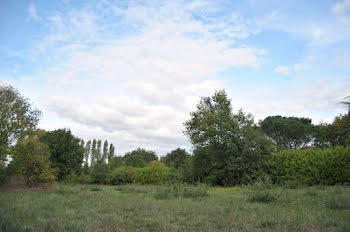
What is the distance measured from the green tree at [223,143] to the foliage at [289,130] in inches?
811

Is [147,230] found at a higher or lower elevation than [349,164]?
lower

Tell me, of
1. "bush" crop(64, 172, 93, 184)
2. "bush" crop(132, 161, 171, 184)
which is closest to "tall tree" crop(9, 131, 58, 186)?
"bush" crop(132, 161, 171, 184)

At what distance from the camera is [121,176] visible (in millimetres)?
30203

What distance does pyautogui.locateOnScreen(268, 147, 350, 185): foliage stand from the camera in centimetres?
1842

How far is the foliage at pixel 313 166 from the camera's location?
60.4ft

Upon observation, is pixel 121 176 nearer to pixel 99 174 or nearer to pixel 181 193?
pixel 99 174

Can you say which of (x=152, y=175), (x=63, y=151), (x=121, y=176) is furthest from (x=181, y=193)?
(x=63, y=151)

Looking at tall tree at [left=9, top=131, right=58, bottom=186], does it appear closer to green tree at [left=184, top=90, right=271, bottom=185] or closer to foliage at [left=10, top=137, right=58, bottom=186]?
foliage at [left=10, top=137, right=58, bottom=186]

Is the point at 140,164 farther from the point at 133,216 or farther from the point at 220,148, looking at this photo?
the point at 133,216

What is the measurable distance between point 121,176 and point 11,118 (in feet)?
41.2

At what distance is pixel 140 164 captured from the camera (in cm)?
3838

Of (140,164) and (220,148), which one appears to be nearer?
(220,148)

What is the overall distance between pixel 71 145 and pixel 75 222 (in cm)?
3048

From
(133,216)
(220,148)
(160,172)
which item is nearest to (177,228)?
(133,216)
